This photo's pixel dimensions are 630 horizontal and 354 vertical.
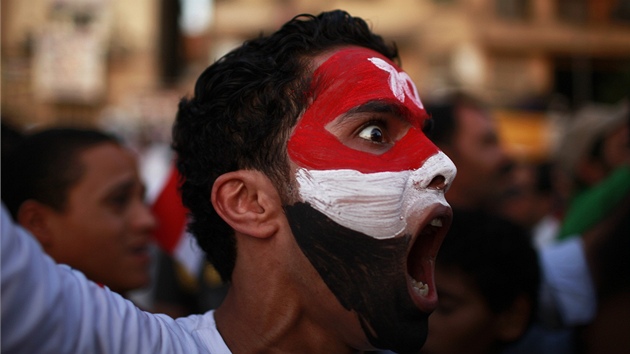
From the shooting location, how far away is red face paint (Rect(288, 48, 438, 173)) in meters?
1.59

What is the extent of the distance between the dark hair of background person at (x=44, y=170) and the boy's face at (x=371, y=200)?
4.05 feet

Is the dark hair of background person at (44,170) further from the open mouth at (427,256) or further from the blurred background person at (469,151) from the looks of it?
the blurred background person at (469,151)

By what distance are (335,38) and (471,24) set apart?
21.8 m

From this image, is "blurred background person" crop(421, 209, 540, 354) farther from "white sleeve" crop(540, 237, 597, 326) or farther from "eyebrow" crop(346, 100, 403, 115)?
"eyebrow" crop(346, 100, 403, 115)

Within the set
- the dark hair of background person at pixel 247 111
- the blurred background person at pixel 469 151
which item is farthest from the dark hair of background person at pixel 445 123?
the dark hair of background person at pixel 247 111

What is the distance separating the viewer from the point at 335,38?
1806 mm

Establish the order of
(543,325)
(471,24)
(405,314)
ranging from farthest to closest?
(471,24) → (543,325) → (405,314)

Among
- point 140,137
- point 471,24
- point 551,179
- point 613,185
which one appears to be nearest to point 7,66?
point 140,137

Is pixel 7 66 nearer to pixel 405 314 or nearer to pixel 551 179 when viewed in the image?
pixel 551 179

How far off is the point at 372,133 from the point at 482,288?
115 centimetres

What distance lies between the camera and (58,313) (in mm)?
1160

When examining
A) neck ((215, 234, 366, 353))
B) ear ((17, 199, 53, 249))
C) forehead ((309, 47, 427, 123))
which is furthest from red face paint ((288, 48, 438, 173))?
ear ((17, 199, 53, 249))

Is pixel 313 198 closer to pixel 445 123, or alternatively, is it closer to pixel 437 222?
pixel 437 222

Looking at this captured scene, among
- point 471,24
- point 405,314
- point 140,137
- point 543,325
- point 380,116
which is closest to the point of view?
point 405,314
